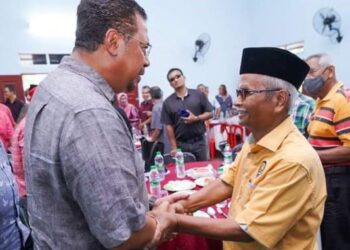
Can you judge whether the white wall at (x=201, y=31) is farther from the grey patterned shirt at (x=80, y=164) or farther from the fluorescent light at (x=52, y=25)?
the grey patterned shirt at (x=80, y=164)

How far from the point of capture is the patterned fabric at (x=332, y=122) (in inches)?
89.0

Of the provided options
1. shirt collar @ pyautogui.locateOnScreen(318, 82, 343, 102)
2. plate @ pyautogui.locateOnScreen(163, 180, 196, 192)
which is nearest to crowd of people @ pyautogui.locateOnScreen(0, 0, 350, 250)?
plate @ pyautogui.locateOnScreen(163, 180, 196, 192)

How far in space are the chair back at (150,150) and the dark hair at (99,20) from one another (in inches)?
109

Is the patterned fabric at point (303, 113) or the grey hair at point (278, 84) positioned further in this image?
the patterned fabric at point (303, 113)

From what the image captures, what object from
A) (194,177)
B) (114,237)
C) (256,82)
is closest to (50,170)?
(114,237)

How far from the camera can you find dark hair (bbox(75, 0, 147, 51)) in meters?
0.84

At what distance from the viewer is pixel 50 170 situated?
772mm

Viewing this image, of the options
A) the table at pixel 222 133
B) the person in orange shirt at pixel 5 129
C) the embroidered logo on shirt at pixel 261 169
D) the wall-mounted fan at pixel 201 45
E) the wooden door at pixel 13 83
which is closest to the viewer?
the embroidered logo on shirt at pixel 261 169

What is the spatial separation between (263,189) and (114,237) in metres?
0.57

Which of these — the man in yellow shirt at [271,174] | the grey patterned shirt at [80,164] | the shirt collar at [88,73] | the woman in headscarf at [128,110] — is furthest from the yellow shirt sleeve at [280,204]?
the woman in headscarf at [128,110]

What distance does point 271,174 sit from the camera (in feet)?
3.57

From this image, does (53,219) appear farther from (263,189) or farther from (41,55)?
(41,55)

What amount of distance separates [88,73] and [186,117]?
2758 millimetres

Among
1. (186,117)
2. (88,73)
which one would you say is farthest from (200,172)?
(88,73)
